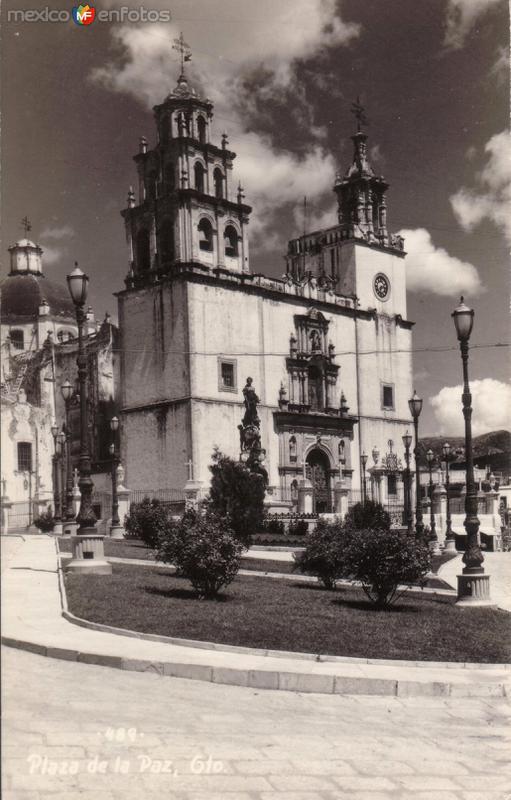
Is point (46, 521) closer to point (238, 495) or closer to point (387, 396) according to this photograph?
point (238, 495)

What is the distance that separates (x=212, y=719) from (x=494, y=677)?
3.59m

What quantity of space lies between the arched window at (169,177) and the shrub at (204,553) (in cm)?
2467

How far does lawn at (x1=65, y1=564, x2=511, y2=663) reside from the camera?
31.2ft

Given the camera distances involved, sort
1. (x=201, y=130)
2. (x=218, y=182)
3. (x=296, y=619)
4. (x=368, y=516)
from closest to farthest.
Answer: (x=296, y=619), (x=368, y=516), (x=201, y=130), (x=218, y=182)

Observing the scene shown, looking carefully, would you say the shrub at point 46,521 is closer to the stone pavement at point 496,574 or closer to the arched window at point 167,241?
the stone pavement at point 496,574

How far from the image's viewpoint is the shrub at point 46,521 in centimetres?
2323

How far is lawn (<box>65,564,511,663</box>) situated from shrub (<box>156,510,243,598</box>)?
0.28m

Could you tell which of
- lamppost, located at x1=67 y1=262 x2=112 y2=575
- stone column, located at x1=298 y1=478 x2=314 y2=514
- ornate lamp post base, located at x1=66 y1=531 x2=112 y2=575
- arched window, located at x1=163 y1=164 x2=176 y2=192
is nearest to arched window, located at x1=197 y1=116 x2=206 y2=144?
arched window, located at x1=163 y1=164 x2=176 y2=192

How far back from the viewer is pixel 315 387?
41312 millimetres

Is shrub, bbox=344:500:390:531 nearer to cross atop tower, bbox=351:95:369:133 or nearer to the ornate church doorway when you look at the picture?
cross atop tower, bbox=351:95:369:133

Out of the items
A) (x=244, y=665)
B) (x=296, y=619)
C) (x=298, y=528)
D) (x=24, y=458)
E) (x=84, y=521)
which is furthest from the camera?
(x=298, y=528)

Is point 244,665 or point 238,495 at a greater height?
point 238,495

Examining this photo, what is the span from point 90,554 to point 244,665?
6.75 metres

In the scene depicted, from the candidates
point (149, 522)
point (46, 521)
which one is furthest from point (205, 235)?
point (149, 522)
